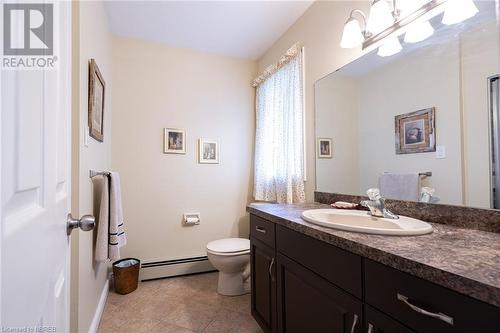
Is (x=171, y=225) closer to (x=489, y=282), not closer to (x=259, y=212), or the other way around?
(x=259, y=212)

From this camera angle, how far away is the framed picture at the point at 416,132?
1.17 metres

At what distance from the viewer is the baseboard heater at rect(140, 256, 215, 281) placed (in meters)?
2.43

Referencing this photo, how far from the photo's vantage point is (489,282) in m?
0.51

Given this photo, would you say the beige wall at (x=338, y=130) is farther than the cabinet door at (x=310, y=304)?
Yes

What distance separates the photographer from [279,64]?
2350 mm

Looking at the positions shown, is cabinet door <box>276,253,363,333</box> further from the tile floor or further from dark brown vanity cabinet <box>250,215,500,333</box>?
the tile floor

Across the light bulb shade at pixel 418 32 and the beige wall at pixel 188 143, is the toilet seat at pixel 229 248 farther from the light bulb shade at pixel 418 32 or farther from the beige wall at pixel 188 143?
the light bulb shade at pixel 418 32

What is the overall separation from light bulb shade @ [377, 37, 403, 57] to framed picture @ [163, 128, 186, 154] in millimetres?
1921

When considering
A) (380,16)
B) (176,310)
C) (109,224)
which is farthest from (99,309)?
(380,16)

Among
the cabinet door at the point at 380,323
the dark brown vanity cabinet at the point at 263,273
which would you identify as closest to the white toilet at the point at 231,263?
the dark brown vanity cabinet at the point at 263,273

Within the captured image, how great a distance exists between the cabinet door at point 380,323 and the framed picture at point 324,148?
121 centimetres

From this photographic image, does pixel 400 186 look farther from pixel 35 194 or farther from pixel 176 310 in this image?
pixel 176 310

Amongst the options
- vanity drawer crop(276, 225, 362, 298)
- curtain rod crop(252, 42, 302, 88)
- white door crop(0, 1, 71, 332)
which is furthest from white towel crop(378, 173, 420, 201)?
white door crop(0, 1, 71, 332)

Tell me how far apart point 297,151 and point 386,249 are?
1437mm
